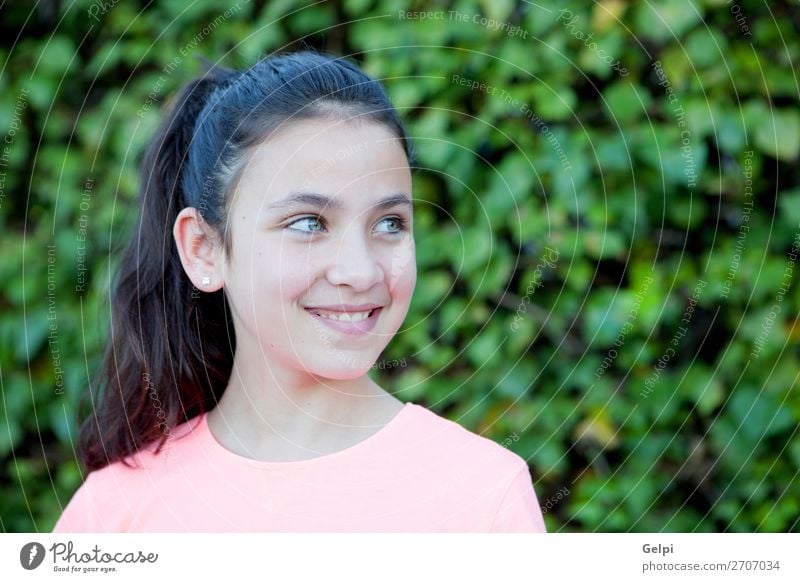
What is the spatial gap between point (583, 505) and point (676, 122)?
1.81 ft

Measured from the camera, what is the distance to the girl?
833 millimetres

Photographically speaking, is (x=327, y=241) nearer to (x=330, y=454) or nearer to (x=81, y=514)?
(x=330, y=454)

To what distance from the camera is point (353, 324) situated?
849 millimetres

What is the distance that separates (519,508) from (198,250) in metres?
0.37

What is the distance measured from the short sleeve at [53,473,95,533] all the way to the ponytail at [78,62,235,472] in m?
0.03

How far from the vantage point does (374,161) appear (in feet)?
2.66

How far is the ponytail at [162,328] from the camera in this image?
3.18ft

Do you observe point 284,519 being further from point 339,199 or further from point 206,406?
point 339,199

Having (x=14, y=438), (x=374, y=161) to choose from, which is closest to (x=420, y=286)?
(x=374, y=161)

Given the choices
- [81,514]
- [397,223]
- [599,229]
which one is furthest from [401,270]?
[599,229]

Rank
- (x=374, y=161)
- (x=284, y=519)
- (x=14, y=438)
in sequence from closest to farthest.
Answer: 1. (x=374, y=161)
2. (x=284, y=519)
3. (x=14, y=438)

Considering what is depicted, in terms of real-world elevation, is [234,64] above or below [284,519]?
above

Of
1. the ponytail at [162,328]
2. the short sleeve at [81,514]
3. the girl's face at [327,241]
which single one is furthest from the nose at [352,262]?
the short sleeve at [81,514]
